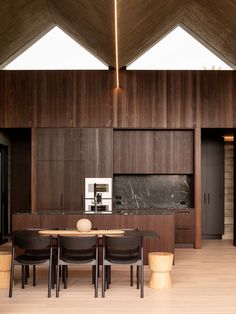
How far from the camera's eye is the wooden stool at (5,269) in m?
6.20

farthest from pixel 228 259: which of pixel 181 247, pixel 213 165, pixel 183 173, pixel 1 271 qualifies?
pixel 1 271

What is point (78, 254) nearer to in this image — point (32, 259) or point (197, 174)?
point (32, 259)

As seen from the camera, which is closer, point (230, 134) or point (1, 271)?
point (1, 271)

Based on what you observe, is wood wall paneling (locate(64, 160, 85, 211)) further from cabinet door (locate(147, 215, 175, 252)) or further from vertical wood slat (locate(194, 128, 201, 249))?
cabinet door (locate(147, 215, 175, 252))

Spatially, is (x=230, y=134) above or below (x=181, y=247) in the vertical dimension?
above

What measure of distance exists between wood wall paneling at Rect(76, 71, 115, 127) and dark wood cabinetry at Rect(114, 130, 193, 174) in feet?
2.10

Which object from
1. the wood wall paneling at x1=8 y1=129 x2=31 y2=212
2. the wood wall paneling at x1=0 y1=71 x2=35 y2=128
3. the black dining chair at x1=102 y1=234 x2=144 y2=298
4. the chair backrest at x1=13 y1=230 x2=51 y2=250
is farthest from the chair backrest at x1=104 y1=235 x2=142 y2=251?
the wood wall paneling at x1=8 y1=129 x2=31 y2=212

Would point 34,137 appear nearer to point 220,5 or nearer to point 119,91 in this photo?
point 119,91

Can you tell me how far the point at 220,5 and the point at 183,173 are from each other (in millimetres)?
3172

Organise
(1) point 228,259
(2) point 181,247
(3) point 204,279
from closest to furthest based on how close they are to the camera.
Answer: (3) point 204,279 < (1) point 228,259 < (2) point 181,247

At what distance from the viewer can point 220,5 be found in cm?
851

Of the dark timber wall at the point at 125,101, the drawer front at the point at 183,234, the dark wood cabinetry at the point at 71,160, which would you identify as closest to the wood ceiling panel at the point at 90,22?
the dark timber wall at the point at 125,101

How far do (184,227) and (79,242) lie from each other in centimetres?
443

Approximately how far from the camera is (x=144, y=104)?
9.87 m
